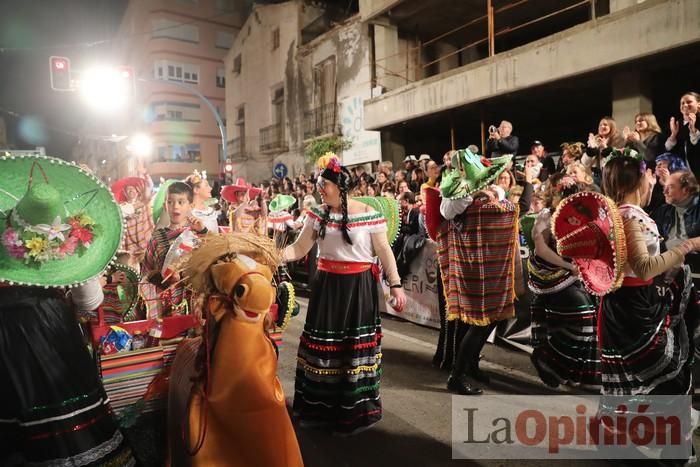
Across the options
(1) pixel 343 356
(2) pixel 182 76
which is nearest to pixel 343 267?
(1) pixel 343 356

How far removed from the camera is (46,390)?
211 cm

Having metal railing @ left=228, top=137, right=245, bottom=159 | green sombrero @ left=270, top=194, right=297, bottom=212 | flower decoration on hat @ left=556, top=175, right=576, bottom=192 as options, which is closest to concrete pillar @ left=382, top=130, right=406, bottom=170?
green sombrero @ left=270, top=194, right=297, bottom=212

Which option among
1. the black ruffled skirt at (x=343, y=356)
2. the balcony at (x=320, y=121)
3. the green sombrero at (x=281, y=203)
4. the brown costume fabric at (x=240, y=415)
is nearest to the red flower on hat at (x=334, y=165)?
the black ruffled skirt at (x=343, y=356)

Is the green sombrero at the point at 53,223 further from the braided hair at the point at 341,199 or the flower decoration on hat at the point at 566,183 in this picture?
the flower decoration on hat at the point at 566,183

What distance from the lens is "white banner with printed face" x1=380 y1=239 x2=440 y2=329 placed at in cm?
684

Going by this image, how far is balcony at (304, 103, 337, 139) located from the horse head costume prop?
17.0 metres

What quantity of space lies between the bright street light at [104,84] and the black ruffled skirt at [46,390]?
1519 centimetres

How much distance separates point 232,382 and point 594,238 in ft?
7.62

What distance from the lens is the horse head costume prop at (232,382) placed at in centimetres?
214

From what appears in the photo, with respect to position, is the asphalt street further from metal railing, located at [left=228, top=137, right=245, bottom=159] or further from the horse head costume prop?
metal railing, located at [left=228, top=137, right=245, bottom=159]

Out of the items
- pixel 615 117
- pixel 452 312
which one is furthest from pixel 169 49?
pixel 452 312

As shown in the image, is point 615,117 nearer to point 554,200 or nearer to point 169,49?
point 554,200

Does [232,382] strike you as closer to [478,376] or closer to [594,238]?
[594,238]

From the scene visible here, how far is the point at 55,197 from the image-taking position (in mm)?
2117
